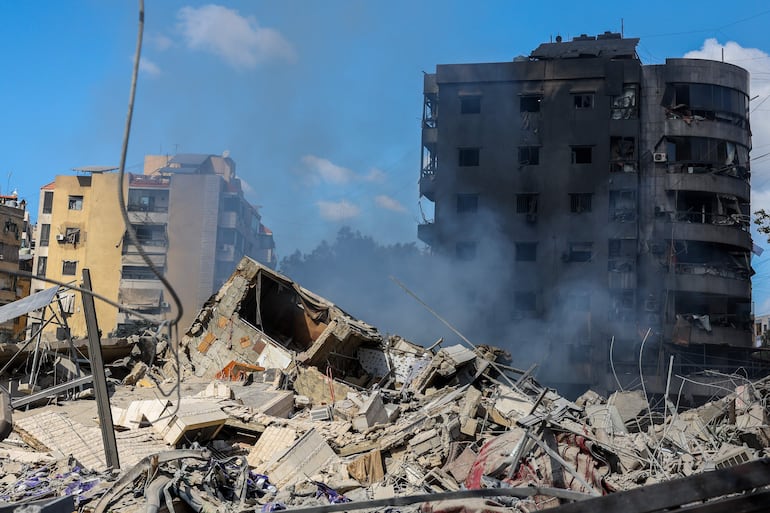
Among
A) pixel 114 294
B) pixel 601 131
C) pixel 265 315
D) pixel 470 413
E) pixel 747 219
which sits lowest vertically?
pixel 470 413

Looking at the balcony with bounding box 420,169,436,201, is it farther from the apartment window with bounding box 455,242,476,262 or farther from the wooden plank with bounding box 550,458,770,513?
the wooden plank with bounding box 550,458,770,513

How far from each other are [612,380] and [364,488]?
27069mm

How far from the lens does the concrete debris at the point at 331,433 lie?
10289mm

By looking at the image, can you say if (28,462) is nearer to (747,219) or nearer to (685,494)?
(685,494)

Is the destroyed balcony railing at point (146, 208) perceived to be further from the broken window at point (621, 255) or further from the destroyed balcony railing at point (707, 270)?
the destroyed balcony railing at point (707, 270)

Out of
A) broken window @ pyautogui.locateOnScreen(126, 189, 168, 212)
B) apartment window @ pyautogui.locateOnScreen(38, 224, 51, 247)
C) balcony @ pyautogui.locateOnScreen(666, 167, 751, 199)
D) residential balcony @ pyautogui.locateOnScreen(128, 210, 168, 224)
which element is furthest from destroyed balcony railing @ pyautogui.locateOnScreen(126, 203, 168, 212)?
balcony @ pyautogui.locateOnScreen(666, 167, 751, 199)

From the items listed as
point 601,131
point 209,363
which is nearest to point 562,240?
point 601,131

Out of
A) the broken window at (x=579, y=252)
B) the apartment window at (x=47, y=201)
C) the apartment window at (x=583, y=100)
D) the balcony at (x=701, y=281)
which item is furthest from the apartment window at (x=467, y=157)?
the apartment window at (x=47, y=201)

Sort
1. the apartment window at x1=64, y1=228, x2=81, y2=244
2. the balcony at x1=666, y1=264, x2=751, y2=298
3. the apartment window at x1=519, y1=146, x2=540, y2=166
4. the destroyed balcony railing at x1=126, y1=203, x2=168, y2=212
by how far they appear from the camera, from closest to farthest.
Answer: the balcony at x1=666, y1=264, x2=751, y2=298, the apartment window at x1=519, y1=146, x2=540, y2=166, the destroyed balcony railing at x1=126, y1=203, x2=168, y2=212, the apartment window at x1=64, y1=228, x2=81, y2=244

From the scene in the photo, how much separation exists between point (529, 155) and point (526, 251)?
5.45 metres

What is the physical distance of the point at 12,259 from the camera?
166ft

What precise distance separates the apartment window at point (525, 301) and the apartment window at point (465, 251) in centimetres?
325

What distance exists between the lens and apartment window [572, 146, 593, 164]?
39438 millimetres

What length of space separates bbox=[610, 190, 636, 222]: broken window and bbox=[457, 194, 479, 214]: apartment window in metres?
7.32
